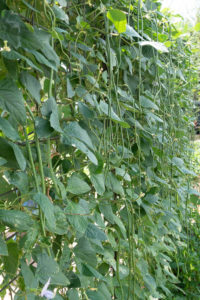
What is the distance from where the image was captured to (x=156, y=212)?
135 cm

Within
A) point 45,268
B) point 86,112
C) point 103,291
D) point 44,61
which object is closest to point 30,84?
point 44,61

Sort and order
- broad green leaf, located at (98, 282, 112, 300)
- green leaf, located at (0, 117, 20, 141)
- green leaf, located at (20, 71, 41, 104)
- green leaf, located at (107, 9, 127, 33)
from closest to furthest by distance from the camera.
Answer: green leaf, located at (0, 117, 20, 141)
green leaf, located at (20, 71, 41, 104)
green leaf, located at (107, 9, 127, 33)
broad green leaf, located at (98, 282, 112, 300)

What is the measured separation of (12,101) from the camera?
19.8 inches

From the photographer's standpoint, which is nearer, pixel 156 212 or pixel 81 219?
pixel 81 219

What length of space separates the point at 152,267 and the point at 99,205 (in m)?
0.90

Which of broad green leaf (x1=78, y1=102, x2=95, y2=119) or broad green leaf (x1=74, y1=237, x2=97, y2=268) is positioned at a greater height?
broad green leaf (x1=78, y1=102, x2=95, y2=119)

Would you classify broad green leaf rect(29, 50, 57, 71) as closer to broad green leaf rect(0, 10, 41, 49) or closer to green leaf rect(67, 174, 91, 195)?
broad green leaf rect(0, 10, 41, 49)

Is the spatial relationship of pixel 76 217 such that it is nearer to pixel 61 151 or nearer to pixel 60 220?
pixel 60 220

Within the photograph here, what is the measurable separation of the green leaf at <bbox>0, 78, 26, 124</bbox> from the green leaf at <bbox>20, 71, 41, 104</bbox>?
0.08 m

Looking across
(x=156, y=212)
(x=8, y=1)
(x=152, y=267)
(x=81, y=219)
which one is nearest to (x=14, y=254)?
(x=81, y=219)

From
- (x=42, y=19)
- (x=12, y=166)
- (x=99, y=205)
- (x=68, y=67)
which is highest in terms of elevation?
(x=42, y=19)

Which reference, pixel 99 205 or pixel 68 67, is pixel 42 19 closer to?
pixel 68 67

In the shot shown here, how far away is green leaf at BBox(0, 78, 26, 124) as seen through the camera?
0.50 m

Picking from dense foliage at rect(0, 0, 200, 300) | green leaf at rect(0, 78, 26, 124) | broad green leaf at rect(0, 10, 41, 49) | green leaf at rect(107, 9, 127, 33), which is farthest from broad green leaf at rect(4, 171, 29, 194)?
green leaf at rect(107, 9, 127, 33)
